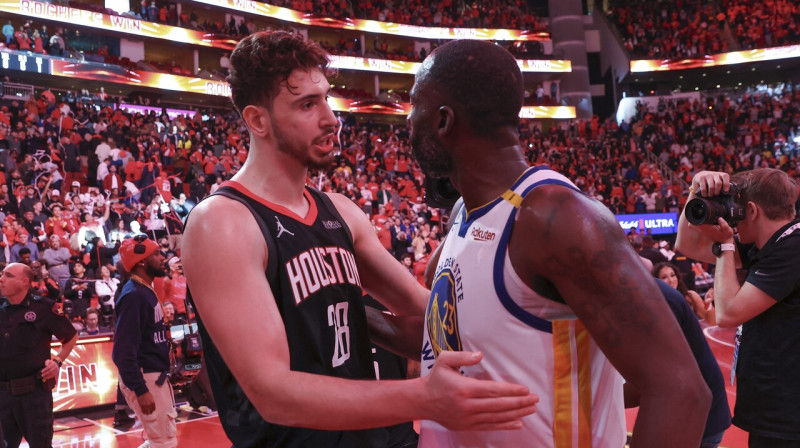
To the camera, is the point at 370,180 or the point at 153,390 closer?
the point at 153,390

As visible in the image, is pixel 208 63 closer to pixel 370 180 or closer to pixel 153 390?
pixel 370 180

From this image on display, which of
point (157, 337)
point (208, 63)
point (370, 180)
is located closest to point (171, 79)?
point (208, 63)

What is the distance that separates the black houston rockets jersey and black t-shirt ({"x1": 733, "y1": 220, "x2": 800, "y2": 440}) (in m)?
1.87

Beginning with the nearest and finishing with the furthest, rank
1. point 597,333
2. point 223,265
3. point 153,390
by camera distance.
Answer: point 597,333 < point 223,265 < point 153,390

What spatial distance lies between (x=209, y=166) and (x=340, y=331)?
16013mm

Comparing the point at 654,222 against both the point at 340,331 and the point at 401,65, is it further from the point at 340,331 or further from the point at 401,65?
the point at 340,331

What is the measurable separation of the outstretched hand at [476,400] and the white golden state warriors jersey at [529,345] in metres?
0.19

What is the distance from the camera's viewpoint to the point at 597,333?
1485mm

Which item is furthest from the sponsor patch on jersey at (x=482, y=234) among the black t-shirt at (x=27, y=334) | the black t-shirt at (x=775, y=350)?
the black t-shirt at (x=27, y=334)

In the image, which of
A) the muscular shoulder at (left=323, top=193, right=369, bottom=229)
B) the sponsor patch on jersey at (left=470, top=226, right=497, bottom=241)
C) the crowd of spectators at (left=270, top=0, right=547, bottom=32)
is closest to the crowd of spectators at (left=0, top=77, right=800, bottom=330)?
the muscular shoulder at (left=323, top=193, right=369, bottom=229)

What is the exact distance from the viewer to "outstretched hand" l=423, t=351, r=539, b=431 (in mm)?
1462

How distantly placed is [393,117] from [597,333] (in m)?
32.9

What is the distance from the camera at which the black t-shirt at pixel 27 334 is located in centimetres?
593

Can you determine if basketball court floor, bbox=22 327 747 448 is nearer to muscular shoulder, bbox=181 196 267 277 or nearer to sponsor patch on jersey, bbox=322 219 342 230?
sponsor patch on jersey, bbox=322 219 342 230
